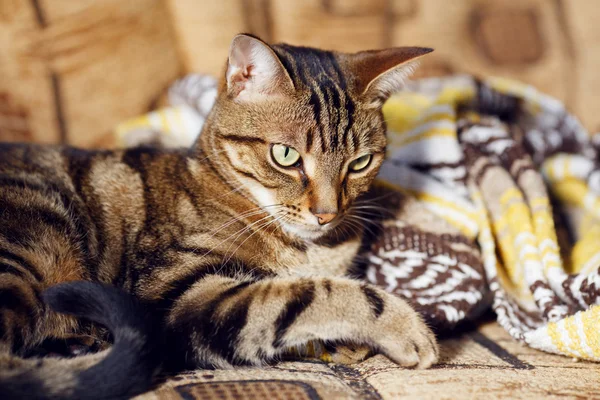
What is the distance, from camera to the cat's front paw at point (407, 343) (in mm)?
1092

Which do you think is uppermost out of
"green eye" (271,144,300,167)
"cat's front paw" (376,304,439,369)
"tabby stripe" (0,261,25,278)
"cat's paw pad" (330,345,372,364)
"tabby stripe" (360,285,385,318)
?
"green eye" (271,144,300,167)

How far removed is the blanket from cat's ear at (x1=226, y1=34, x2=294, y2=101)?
0.52 meters

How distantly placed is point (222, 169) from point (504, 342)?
0.78 metres

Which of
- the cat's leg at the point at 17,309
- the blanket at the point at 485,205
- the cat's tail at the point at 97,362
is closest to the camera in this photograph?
the cat's tail at the point at 97,362

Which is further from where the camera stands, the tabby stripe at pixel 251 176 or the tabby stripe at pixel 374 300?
the tabby stripe at pixel 251 176

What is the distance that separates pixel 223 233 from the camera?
126cm

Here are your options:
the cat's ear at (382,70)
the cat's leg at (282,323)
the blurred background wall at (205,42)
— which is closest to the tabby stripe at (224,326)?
the cat's leg at (282,323)

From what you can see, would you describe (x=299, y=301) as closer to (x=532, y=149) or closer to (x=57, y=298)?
(x=57, y=298)

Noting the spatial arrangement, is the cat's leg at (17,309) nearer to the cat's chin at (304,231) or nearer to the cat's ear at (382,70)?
the cat's chin at (304,231)

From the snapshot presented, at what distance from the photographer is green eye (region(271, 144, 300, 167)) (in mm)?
1227

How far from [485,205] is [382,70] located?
0.56 metres

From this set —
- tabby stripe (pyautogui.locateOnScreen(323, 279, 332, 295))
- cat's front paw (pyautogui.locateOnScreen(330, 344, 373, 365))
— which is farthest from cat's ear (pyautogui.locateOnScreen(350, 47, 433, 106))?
cat's front paw (pyautogui.locateOnScreen(330, 344, 373, 365))

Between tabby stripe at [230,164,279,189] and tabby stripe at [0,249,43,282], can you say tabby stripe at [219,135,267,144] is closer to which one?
tabby stripe at [230,164,279,189]

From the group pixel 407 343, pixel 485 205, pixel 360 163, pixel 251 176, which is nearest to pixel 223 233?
pixel 251 176
